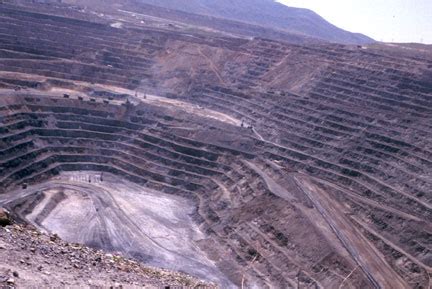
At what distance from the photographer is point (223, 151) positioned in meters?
49.4

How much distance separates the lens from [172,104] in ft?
197

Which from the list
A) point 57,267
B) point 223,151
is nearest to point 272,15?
point 223,151

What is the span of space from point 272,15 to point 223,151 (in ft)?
445

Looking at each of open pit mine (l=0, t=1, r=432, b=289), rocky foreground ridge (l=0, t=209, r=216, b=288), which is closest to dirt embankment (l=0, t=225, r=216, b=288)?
rocky foreground ridge (l=0, t=209, r=216, b=288)

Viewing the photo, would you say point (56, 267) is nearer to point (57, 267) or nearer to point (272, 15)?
point (57, 267)

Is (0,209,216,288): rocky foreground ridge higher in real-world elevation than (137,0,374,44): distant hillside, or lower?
lower

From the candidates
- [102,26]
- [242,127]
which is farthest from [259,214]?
[102,26]

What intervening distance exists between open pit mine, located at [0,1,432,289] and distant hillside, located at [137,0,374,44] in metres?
81.9

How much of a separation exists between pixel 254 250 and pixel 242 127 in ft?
66.3

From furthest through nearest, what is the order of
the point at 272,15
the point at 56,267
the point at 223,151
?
the point at 272,15 < the point at 223,151 < the point at 56,267

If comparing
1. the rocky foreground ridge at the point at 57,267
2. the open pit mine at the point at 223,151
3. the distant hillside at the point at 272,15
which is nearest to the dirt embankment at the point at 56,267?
the rocky foreground ridge at the point at 57,267

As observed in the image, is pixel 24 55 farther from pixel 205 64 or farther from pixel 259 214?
pixel 259 214

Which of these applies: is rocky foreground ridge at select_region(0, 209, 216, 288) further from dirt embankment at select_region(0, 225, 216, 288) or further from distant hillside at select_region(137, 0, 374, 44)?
distant hillside at select_region(137, 0, 374, 44)

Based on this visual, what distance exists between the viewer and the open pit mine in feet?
111
